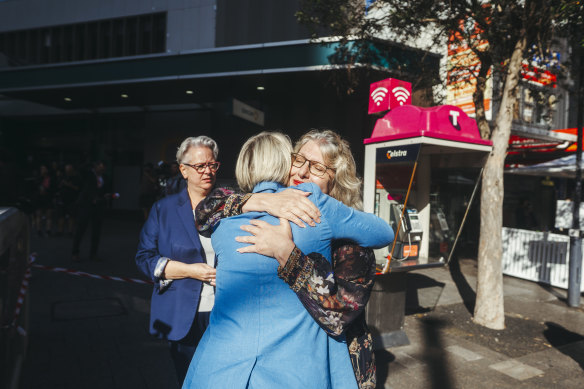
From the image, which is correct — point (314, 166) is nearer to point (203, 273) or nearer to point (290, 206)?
point (290, 206)

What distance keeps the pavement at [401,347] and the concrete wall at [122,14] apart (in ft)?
27.8

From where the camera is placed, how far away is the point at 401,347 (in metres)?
4.07

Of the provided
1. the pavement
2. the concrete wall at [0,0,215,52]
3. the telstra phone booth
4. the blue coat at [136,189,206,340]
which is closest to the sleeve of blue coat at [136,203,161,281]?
the blue coat at [136,189,206,340]

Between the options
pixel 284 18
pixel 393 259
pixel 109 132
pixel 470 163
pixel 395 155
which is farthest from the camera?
pixel 109 132

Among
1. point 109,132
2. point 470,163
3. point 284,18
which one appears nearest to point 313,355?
point 470,163

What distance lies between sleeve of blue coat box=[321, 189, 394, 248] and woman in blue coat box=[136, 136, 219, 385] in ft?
3.04

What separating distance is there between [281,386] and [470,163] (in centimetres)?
390

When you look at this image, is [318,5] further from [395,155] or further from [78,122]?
[78,122]

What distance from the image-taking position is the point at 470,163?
14.4 feet

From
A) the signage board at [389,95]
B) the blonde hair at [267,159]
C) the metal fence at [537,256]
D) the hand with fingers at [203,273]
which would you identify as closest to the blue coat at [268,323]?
the blonde hair at [267,159]

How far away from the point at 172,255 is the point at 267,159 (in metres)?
1.00

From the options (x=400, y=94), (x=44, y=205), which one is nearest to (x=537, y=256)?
(x=400, y=94)

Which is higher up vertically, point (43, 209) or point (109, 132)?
point (109, 132)

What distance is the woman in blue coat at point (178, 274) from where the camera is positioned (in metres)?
2.04
